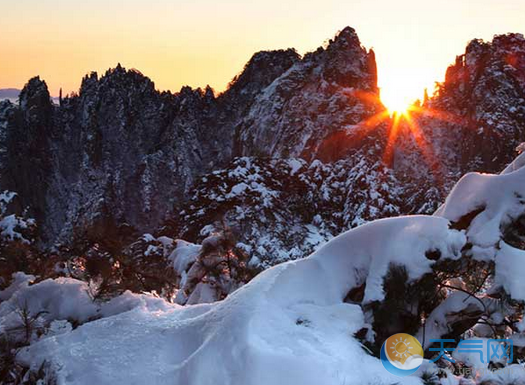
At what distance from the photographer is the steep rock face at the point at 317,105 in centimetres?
3066

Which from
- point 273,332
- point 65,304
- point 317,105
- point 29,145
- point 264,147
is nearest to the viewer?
point 273,332

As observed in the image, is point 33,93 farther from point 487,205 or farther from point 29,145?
point 487,205

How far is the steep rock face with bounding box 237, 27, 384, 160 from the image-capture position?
30661 millimetres

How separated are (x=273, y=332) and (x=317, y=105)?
30304mm

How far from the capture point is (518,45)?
100ft

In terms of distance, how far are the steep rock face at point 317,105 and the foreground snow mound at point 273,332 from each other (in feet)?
79.0

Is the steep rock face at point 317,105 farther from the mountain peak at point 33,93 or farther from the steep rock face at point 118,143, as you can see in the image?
the mountain peak at point 33,93

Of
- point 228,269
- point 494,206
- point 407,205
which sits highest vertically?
point 494,206

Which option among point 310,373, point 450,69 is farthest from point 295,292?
point 450,69

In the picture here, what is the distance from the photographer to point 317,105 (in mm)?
32969

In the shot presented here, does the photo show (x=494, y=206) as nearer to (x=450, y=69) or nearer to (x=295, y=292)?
(x=295, y=292)

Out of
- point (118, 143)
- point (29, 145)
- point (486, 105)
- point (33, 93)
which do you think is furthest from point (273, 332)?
point (33, 93)

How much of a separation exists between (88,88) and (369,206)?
162ft

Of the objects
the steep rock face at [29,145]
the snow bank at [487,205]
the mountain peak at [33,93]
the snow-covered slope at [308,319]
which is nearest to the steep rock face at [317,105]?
the snow bank at [487,205]
